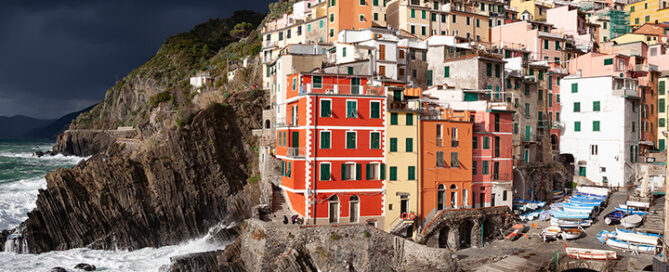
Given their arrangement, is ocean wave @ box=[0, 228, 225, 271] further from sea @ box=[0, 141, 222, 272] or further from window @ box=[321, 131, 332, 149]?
window @ box=[321, 131, 332, 149]

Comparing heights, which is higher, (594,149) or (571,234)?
(594,149)

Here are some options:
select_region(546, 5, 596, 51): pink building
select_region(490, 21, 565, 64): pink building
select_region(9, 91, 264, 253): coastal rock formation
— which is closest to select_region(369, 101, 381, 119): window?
select_region(9, 91, 264, 253): coastal rock formation

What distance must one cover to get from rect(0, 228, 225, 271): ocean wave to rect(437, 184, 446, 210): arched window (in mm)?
19977

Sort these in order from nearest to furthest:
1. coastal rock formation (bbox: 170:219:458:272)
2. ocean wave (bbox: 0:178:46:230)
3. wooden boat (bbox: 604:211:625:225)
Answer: coastal rock formation (bbox: 170:219:458:272)
wooden boat (bbox: 604:211:625:225)
ocean wave (bbox: 0:178:46:230)

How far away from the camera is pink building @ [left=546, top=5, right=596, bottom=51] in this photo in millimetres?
68250

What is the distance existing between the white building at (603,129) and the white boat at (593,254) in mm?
21857

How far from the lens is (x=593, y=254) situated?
104 ft

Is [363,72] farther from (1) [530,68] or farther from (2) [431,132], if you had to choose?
(1) [530,68]

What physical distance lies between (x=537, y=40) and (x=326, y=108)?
3821cm

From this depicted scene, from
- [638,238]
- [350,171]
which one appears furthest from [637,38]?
[350,171]

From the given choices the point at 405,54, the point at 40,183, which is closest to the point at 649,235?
the point at 405,54

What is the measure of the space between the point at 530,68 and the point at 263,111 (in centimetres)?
3004

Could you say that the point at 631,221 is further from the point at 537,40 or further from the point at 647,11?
the point at 647,11

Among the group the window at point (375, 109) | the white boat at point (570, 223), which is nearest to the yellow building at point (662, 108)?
the white boat at point (570, 223)
